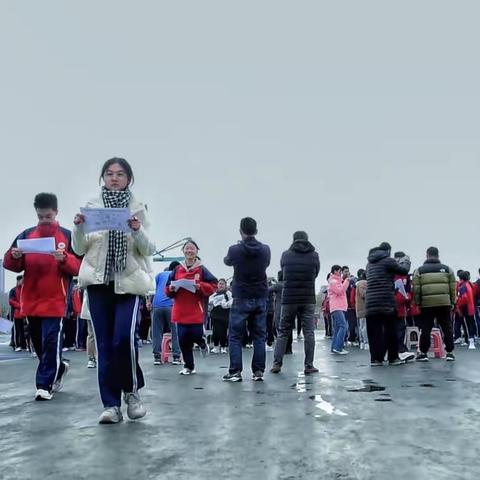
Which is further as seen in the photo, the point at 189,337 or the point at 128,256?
the point at 189,337

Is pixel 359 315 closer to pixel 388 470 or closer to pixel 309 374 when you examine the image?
pixel 309 374

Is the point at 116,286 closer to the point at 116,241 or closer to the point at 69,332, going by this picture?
the point at 116,241

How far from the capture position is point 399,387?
308 inches

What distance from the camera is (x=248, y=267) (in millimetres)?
9336

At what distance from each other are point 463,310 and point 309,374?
1076 centimetres

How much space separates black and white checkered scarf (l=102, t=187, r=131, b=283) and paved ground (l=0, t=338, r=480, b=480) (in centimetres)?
119

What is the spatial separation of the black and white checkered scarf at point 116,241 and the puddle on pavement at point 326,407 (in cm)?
196

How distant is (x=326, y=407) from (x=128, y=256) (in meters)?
2.17

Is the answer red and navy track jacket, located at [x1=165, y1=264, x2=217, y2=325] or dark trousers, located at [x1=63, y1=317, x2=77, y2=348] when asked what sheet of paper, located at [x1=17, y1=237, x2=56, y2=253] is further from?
dark trousers, located at [x1=63, y1=317, x2=77, y2=348]

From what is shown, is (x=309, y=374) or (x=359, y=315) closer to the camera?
(x=309, y=374)

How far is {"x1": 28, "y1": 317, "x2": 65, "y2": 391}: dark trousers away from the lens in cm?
699

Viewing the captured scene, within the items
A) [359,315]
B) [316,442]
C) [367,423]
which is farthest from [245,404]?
[359,315]

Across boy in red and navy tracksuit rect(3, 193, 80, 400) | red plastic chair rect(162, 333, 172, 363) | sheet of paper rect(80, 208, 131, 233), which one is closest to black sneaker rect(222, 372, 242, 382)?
boy in red and navy tracksuit rect(3, 193, 80, 400)

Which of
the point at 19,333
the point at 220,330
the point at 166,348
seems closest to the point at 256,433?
the point at 166,348
